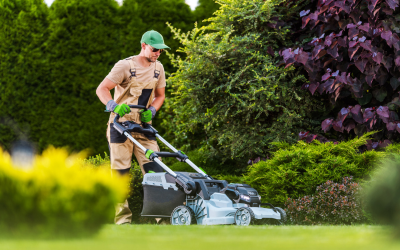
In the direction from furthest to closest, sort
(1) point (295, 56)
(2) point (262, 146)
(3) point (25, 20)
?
1. (3) point (25, 20)
2. (2) point (262, 146)
3. (1) point (295, 56)

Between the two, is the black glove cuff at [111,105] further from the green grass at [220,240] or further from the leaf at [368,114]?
the leaf at [368,114]

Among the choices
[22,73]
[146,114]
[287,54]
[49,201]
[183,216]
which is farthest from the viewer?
[22,73]

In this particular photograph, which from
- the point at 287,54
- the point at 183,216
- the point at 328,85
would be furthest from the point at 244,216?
the point at 287,54

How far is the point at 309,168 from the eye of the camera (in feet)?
16.7

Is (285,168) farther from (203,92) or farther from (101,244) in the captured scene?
(101,244)

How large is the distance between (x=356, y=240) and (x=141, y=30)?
258 inches

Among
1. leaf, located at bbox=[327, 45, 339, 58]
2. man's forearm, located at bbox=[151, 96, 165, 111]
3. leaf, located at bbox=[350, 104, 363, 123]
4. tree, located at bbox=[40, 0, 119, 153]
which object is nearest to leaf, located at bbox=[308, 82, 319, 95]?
leaf, located at bbox=[327, 45, 339, 58]

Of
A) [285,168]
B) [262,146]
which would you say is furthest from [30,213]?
[262,146]

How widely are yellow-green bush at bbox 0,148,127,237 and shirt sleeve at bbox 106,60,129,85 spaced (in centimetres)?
217

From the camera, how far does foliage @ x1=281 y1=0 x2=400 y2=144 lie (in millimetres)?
5492

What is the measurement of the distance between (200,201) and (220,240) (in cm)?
143

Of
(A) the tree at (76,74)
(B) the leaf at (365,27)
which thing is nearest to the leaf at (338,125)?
(B) the leaf at (365,27)

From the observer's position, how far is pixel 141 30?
331 inches

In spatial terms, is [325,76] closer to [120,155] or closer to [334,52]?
[334,52]
